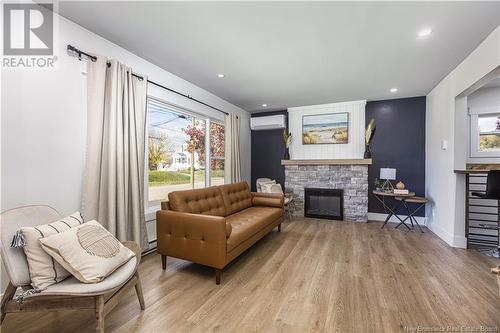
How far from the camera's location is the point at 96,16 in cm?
204

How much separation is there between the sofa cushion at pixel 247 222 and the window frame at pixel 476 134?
3.67 m

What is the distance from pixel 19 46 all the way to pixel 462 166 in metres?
5.30

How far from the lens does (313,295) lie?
1.98 meters

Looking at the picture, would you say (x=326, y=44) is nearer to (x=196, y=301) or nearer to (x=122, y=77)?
(x=122, y=77)

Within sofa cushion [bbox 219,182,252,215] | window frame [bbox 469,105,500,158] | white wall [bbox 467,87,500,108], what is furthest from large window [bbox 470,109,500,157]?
sofa cushion [bbox 219,182,252,215]

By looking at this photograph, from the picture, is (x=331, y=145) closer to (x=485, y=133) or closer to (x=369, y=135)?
(x=369, y=135)

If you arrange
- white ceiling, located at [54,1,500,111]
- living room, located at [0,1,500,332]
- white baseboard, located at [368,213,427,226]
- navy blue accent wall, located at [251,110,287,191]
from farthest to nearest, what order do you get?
navy blue accent wall, located at [251,110,287,191] → white baseboard, located at [368,213,427,226] → white ceiling, located at [54,1,500,111] → living room, located at [0,1,500,332]

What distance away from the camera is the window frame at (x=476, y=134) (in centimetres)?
377

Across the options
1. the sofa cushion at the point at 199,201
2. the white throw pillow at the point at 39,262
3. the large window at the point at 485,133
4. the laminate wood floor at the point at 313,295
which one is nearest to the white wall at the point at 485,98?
the large window at the point at 485,133

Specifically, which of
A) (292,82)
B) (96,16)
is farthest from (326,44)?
(96,16)

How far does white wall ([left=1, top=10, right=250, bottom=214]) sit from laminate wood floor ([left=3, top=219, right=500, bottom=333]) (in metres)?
0.99

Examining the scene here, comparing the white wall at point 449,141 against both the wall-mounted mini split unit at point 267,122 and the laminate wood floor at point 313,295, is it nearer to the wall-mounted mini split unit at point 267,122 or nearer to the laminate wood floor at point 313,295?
the laminate wood floor at point 313,295

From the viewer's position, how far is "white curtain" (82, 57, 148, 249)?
2.24 m

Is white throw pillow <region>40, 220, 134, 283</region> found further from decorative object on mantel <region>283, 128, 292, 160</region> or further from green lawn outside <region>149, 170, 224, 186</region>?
decorative object on mantel <region>283, 128, 292, 160</region>
